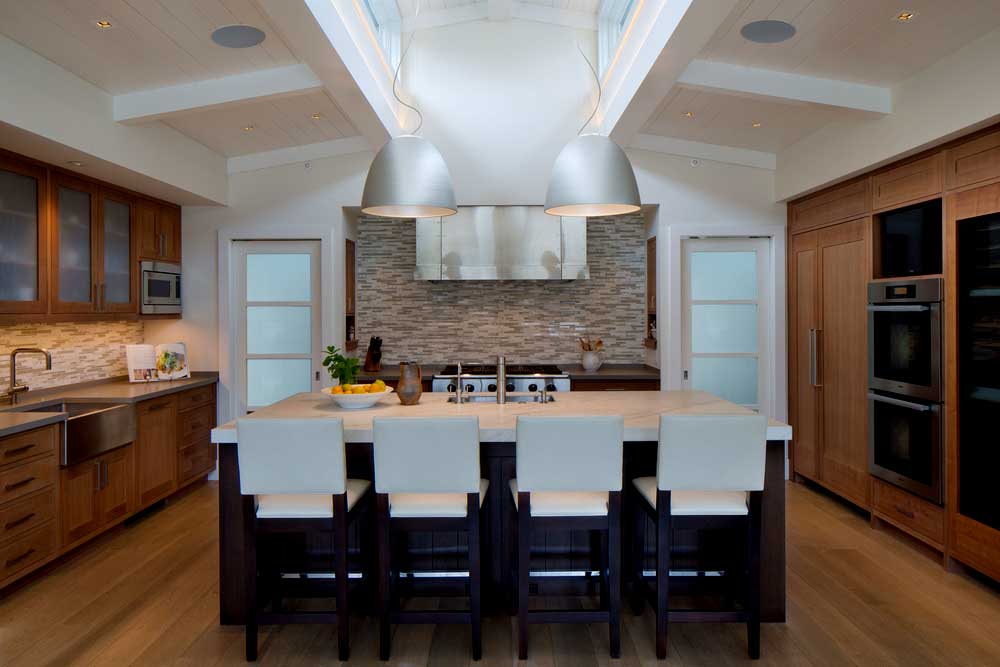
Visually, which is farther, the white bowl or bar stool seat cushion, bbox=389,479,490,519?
the white bowl

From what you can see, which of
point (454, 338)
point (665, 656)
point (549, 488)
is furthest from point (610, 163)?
point (454, 338)

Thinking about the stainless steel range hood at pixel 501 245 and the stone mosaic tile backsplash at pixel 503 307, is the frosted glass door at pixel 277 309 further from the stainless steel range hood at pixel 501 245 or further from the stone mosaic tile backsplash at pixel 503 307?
the stainless steel range hood at pixel 501 245

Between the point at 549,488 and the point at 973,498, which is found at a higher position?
the point at 549,488

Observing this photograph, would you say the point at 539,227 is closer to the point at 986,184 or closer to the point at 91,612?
the point at 986,184

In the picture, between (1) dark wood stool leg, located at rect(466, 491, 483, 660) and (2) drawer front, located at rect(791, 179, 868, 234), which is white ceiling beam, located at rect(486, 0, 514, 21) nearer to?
(2) drawer front, located at rect(791, 179, 868, 234)

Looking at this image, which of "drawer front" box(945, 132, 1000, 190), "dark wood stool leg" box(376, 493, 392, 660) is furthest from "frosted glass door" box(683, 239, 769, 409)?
"dark wood stool leg" box(376, 493, 392, 660)

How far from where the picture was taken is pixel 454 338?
6246 millimetres

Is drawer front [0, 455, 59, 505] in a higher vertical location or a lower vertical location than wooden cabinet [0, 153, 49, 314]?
lower

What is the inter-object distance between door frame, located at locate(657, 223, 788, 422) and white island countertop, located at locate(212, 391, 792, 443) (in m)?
1.49

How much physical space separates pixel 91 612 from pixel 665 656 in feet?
8.56

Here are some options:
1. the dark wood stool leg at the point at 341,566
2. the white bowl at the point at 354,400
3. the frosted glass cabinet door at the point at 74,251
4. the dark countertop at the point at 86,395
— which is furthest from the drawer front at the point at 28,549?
the dark wood stool leg at the point at 341,566

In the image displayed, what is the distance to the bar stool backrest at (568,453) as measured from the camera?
259 centimetres

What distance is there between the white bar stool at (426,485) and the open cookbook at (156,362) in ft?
10.6

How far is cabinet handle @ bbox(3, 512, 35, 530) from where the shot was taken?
323 cm
